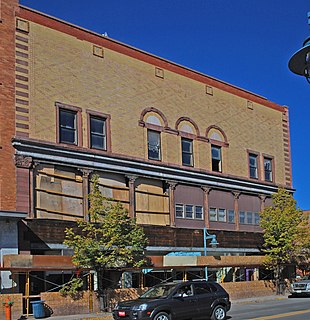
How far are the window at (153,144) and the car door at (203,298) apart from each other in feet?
52.6

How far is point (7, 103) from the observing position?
2962 cm

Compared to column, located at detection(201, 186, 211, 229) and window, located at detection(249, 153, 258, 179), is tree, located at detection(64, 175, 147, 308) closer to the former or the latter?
column, located at detection(201, 186, 211, 229)

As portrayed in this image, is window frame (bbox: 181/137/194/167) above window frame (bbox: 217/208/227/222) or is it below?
above

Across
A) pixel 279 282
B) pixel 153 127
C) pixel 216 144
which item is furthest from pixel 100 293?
pixel 216 144

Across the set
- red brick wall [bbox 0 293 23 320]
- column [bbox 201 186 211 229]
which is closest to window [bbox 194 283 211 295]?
red brick wall [bbox 0 293 23 320]

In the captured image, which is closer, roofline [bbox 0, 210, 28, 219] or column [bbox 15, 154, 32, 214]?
roofline [bbox 0, 210, 28, 219]

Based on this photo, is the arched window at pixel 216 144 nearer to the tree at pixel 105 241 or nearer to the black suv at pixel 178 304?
the tree at pixel 105 241

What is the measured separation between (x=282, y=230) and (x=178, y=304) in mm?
21668

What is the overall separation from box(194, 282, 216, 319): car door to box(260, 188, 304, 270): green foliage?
18395 millimetres

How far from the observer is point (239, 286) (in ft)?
118

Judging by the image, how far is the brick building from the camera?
29797 mm

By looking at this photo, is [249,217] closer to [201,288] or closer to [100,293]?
[100,293]

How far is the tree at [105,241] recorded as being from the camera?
27.7 meters

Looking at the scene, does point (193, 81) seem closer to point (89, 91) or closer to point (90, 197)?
point (89, 91)
